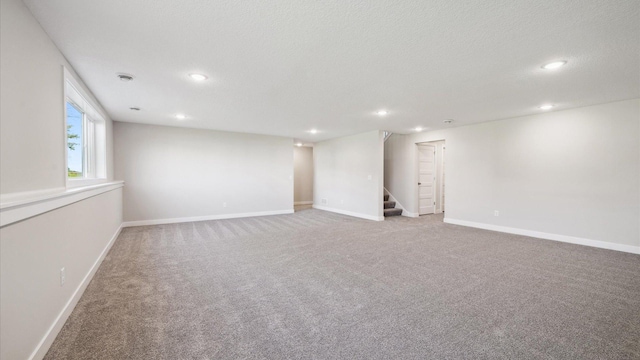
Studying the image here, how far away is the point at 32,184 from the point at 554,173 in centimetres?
698

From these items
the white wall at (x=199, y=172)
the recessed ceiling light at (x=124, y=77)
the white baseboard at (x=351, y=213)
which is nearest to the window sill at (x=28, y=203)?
the recessed ceiling light at (x=124, y=77)

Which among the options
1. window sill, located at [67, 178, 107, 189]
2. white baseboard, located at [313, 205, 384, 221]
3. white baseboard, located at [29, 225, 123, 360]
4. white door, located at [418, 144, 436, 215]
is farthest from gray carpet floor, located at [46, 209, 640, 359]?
white door, located at [418, 144, 436, 215]

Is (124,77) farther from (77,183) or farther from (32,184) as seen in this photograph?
(32,184)

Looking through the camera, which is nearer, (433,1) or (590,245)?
(433,1)

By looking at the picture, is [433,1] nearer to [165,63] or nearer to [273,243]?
[165,63]

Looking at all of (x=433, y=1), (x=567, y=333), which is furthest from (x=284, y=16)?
(x=567, y=333)

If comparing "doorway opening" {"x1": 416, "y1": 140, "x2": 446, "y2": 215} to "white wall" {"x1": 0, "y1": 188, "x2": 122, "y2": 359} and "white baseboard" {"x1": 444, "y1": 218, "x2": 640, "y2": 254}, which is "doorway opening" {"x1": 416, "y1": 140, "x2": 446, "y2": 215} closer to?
"white baseboard" {"x1": 444, "y1": 218, "x2": 640, "y2": 254}

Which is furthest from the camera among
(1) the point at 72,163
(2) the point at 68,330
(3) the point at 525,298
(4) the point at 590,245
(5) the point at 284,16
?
(4) the point at 590,245

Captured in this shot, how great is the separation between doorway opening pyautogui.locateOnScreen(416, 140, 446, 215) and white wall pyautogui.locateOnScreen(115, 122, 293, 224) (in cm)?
384

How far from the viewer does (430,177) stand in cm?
785

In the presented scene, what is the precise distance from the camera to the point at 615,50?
238cm

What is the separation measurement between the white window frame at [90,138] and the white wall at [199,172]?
3.88 ft

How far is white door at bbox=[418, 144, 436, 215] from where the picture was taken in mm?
7555

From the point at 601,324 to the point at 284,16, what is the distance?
136 inches
